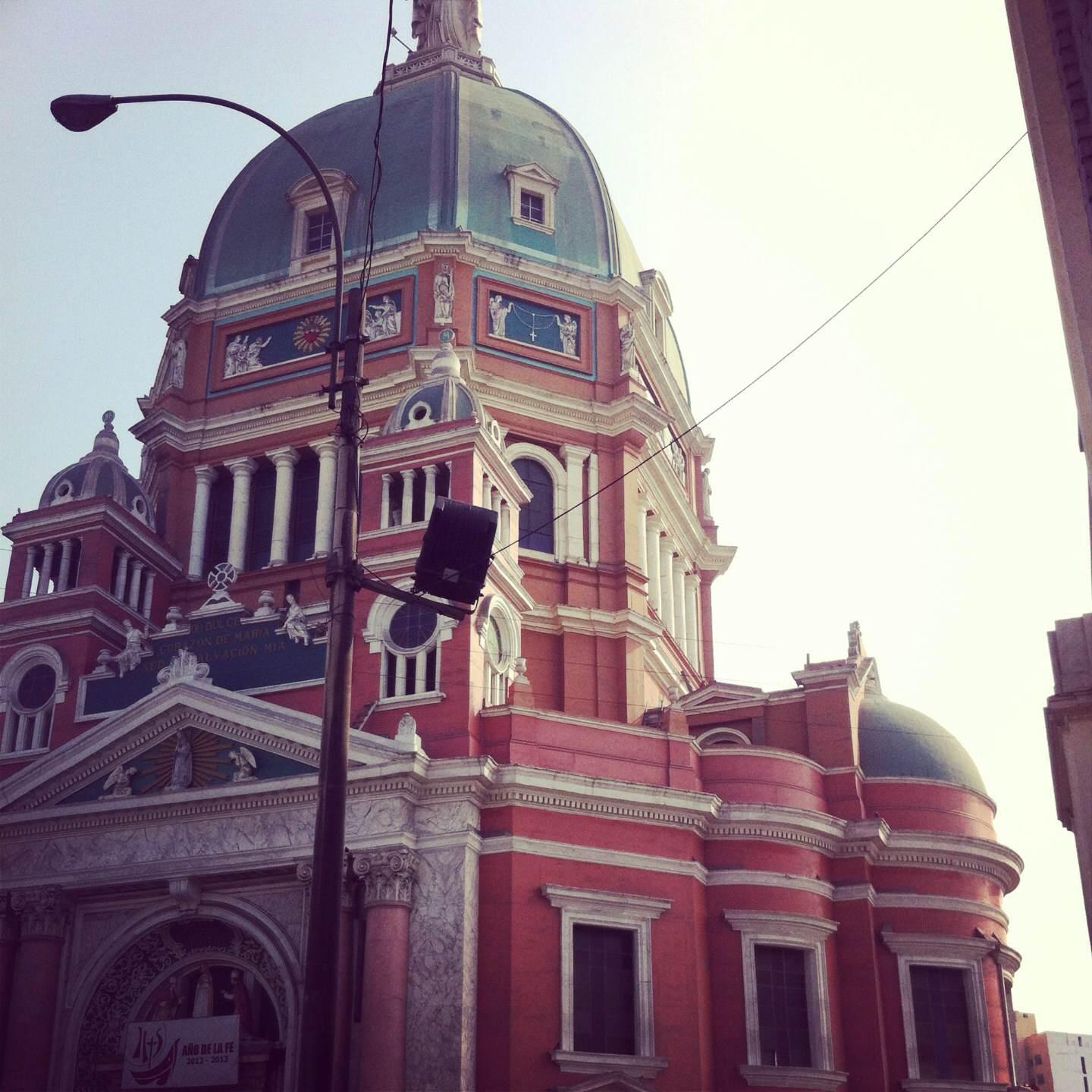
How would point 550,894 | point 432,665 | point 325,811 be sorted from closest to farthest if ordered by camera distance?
A: point 325,811, point 550,894, point 432,665

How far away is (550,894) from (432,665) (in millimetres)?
4696

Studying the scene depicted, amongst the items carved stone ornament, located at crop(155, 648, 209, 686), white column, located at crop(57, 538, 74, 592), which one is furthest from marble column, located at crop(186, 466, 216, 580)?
carved stone ornament, located at crop(155, 648, 209, 686)

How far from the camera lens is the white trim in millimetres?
25609

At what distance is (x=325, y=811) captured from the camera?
1169 cm

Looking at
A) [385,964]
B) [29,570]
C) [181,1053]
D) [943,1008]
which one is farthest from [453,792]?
[29,570]

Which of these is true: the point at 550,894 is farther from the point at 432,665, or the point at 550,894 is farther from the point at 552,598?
the point at 552,598

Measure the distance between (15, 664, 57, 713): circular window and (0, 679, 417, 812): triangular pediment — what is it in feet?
7.45

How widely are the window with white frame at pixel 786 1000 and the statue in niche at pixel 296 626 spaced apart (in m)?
9.19

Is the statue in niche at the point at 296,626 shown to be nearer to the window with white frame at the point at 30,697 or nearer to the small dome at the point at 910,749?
the window with white frame at the point at 30,697

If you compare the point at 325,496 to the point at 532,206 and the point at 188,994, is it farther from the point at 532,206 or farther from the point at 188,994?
the point at 188,994

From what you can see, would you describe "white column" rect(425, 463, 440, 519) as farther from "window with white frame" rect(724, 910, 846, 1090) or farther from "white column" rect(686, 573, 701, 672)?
"white column" rect(686, 573, 701, 672)

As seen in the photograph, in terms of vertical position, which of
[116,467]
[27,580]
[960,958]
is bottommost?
[960,958]

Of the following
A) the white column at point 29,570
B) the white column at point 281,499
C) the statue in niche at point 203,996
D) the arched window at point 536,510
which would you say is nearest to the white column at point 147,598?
the white column at point 29,570

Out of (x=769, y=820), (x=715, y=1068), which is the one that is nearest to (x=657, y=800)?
(x=769, y=820)
